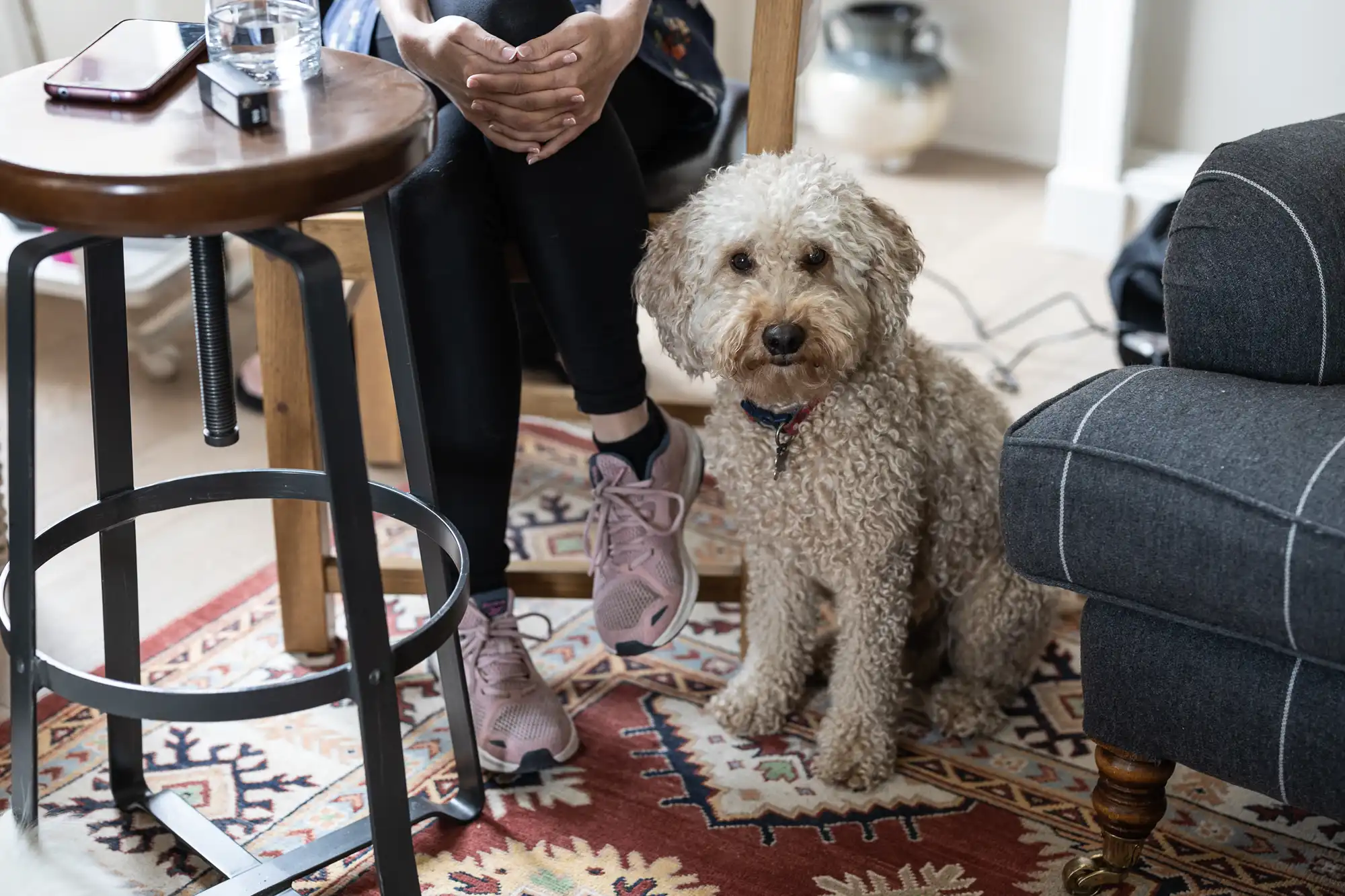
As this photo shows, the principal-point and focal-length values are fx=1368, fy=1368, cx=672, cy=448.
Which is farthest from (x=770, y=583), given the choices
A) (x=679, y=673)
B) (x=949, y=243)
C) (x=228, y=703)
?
(x=949, y=243)

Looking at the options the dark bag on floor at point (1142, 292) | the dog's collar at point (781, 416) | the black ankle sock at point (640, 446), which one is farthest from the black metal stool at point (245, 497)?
the dark bag on floor at point (1142, 292)

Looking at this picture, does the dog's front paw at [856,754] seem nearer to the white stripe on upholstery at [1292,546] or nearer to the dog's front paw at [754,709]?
the dog's front paw at [754,709]

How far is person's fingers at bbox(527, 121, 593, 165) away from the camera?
4.23 feet

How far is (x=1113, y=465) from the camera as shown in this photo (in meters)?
1.06

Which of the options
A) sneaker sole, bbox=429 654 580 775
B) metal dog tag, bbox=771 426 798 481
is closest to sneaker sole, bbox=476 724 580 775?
sneaker sole, bbox=429 654 580 775

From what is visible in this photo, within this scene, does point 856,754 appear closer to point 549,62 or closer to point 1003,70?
point 549,62

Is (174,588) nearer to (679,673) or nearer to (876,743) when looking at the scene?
(679,673)

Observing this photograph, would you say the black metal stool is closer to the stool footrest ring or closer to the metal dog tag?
the stool footrest ring

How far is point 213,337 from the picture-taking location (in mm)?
1096

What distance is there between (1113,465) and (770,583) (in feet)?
1.67

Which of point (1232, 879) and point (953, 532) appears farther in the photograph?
point (953, 532)

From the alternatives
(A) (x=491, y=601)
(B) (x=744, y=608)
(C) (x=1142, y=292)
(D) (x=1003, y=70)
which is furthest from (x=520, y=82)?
(D) (x=1003, y=70)

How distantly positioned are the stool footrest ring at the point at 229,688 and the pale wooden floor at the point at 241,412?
A: 484 millimetres

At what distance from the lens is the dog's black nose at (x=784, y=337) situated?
122cm
